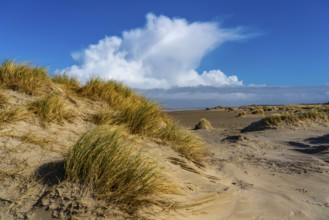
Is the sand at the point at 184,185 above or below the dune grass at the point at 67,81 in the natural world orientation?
below

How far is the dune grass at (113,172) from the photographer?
4.66 metres

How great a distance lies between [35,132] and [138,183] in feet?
7.86

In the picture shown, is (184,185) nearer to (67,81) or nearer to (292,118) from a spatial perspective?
(67,81)

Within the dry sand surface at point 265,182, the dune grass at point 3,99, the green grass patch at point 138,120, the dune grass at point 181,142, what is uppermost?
the dune grass at point 3,99

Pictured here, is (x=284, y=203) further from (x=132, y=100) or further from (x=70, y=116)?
(x=132, y=100)

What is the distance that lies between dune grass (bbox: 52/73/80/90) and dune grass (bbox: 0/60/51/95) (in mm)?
1016

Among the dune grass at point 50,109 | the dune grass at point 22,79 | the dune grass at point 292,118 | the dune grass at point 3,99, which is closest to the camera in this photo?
the dune grass at point 3,99

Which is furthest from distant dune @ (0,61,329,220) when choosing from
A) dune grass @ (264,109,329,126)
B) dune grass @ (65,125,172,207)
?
dune grass @ (264,109,329,126)

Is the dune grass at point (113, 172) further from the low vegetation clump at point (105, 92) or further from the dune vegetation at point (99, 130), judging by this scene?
the low vegetation clump at point (105, 92)

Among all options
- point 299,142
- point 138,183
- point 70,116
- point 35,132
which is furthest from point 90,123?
point 299,142

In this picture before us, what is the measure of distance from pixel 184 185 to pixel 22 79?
4.18m

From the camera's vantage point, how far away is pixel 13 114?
258 inches

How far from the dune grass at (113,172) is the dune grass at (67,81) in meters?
4.91

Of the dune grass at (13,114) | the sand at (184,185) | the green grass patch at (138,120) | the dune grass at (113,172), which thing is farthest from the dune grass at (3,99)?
the dune grass at (113,172)
